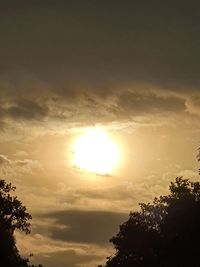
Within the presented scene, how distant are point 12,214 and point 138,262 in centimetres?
1840

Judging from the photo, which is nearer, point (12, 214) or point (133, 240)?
point (12, 214)

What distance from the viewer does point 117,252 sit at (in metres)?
83.0

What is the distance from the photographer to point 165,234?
75.7 meters

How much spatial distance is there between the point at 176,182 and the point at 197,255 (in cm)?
1287

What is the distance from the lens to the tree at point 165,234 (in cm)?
7088

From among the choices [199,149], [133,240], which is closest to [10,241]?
[133,240]

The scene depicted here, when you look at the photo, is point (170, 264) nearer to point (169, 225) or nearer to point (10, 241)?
point (169, 225)

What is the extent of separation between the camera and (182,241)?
71750 millimetres

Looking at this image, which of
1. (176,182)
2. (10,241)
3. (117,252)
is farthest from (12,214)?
(176,182)

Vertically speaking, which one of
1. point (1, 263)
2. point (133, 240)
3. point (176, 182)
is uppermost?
point (176, 182)

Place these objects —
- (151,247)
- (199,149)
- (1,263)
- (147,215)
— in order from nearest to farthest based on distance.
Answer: (1,263) → (199,149) → (151,247) → (147,215)

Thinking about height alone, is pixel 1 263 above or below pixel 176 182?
below

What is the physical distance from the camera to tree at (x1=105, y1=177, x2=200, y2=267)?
70.9 m

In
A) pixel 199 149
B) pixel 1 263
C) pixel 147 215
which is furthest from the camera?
pixel 147 215
